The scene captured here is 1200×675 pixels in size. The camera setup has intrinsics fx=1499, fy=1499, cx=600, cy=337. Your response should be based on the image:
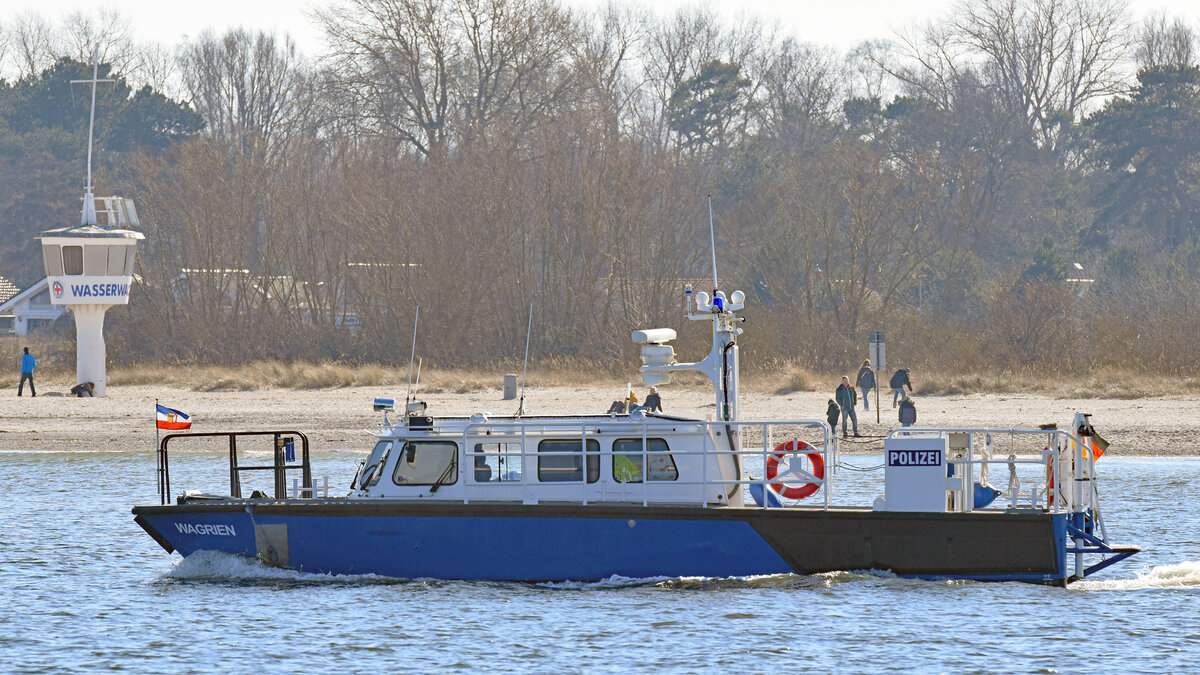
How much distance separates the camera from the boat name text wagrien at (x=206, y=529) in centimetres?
1678

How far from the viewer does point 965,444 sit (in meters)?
16.8

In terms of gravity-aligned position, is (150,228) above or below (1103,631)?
above

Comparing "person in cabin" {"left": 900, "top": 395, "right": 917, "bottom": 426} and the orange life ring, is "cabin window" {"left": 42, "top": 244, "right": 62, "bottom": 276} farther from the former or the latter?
the orange life ring

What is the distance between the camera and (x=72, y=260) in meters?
43.8

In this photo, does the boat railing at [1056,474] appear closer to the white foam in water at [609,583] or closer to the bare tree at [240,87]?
the white foam in water at [609,583]

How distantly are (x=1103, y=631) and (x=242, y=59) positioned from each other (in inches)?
2934

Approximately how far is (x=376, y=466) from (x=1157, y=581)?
31.0ft

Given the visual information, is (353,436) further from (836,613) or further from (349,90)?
(349,90)

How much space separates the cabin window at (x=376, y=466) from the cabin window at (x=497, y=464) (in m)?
1.01

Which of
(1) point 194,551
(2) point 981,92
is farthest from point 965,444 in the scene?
(2) point 981,92

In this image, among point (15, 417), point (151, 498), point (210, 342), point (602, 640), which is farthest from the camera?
point (210, 342)

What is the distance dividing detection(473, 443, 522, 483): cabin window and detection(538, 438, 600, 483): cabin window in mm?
292

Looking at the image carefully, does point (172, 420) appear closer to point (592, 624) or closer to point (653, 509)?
point (592, 624)

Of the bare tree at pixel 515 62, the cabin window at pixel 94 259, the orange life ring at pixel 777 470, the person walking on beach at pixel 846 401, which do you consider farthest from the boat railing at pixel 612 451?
the bare tree at pixel 515 62
